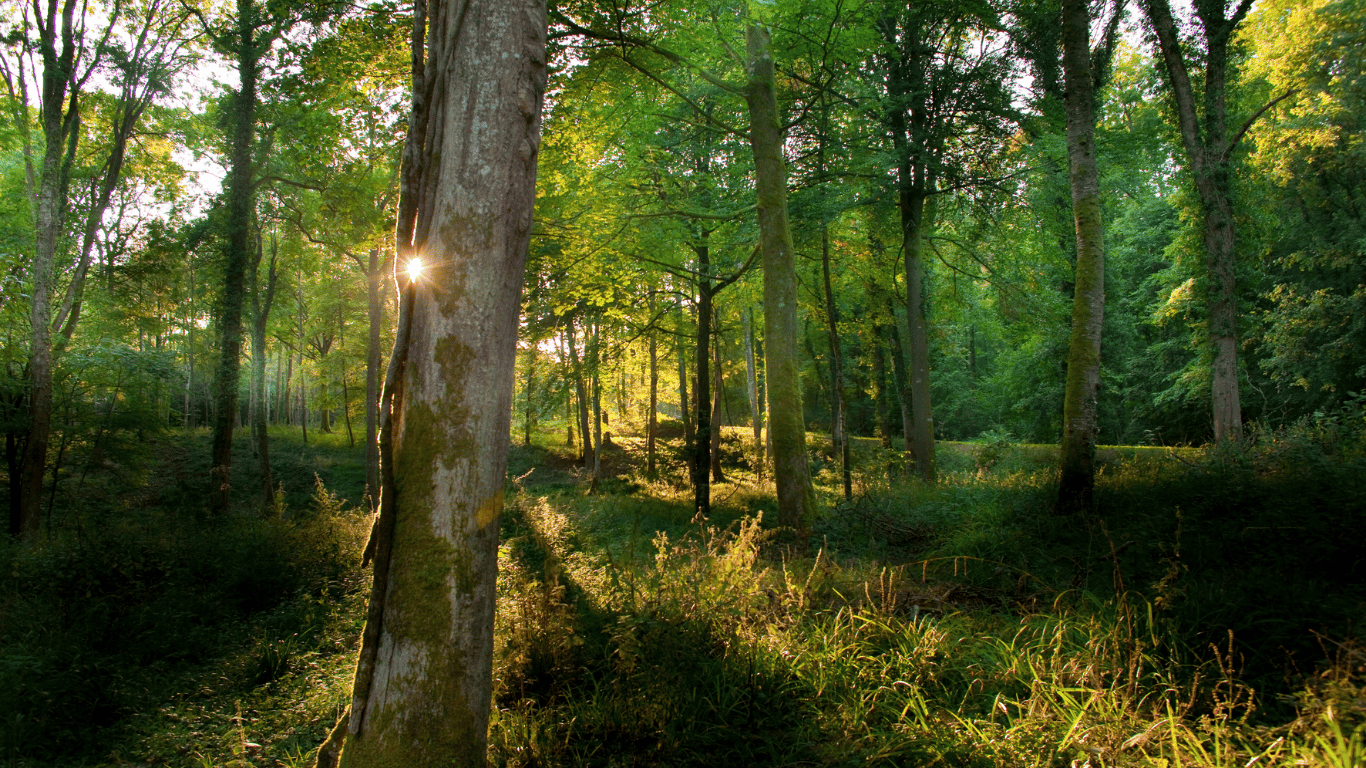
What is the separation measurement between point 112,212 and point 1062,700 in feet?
90.6

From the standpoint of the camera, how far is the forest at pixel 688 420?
224 cm

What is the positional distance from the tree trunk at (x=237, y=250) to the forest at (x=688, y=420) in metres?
0.10

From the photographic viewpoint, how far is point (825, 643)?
11.4 ft

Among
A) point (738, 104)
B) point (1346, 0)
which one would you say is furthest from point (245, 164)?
point (1346, 0)

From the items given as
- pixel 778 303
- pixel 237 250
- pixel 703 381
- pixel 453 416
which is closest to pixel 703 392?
pixel 703 381

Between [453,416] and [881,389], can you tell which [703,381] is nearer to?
[881,389]

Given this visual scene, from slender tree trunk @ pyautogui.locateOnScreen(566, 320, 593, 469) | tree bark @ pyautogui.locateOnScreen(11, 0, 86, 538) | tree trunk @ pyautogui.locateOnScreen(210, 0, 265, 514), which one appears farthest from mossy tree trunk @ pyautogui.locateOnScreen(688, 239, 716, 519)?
tree bark @ pyautogui.locateOnScreen(11, 0, 86, 538)

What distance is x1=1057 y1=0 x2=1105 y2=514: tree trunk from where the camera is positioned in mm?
6465

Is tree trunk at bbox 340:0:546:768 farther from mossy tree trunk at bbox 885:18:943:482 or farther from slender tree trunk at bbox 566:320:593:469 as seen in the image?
mossy tree trunk at bbox 885:18:943:482

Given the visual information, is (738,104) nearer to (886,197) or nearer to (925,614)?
(886,197)

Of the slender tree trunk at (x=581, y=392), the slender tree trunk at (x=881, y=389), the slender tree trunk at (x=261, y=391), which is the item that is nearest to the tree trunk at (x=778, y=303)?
the slender tree trunk at (x=581, y=392)

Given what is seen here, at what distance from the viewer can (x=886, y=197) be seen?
40.3 ft

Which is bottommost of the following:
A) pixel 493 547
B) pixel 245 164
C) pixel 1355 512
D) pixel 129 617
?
pixel 129 617

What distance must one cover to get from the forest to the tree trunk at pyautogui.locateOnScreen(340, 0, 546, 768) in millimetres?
16
